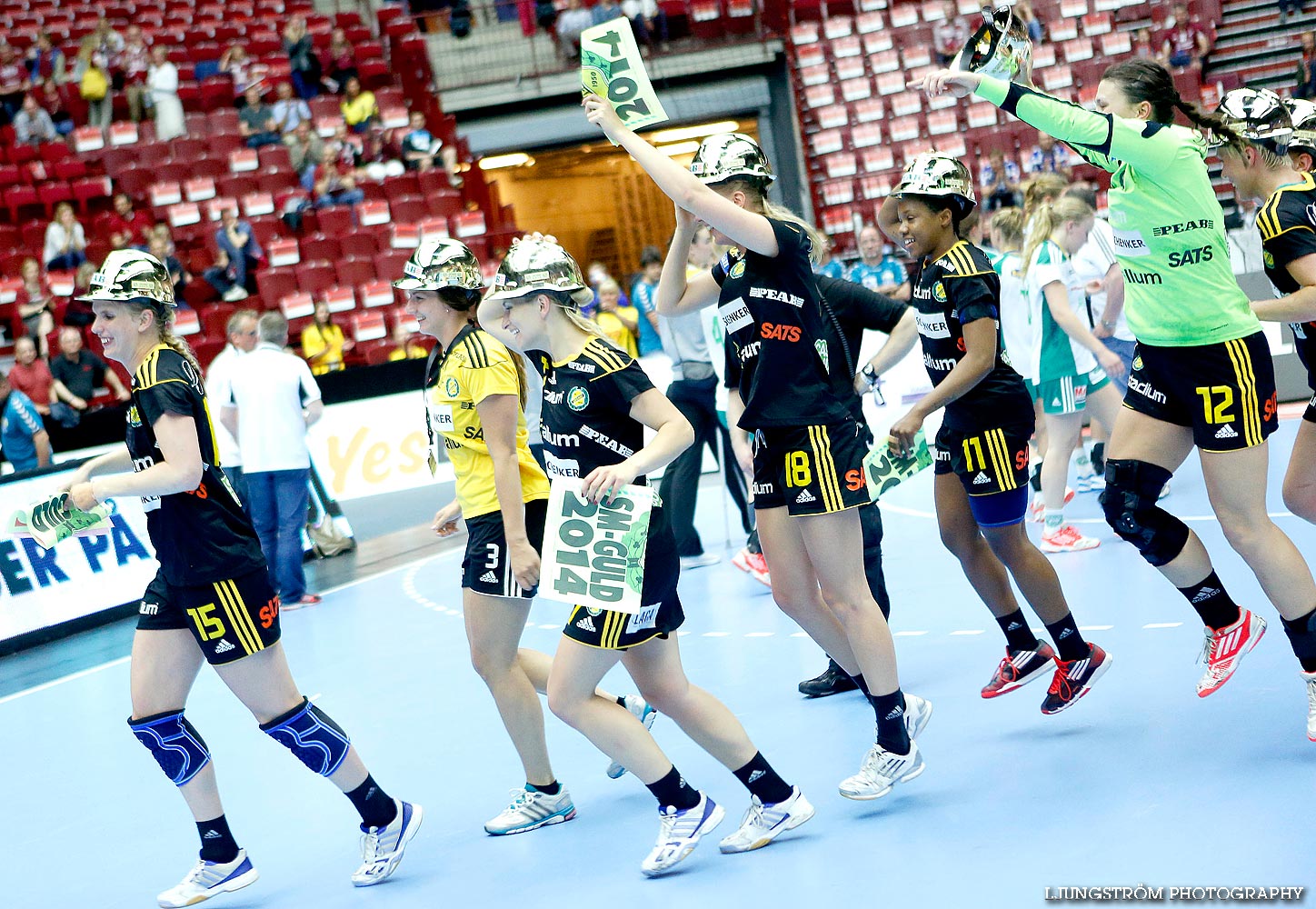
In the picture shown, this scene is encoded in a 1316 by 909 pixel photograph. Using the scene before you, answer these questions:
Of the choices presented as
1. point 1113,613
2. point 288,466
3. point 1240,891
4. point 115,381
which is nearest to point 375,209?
point 115,381

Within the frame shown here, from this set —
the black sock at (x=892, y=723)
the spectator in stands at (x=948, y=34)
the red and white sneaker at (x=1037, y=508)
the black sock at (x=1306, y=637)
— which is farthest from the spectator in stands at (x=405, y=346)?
the black sock at (x=1306, y=637)

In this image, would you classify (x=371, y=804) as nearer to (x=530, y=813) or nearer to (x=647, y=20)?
(x=530, y=813)

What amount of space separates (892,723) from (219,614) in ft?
6.66

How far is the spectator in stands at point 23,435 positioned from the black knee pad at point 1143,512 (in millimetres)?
9953

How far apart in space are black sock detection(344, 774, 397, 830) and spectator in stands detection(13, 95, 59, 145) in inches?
586

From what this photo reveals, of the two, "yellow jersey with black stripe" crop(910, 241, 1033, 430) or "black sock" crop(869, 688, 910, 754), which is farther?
"yellow jersey with black stripe" crop(910, 241, 1033, 430)

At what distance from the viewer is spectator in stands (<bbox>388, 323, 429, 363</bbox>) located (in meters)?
14.0

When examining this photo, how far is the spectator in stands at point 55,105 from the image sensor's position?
1666cm

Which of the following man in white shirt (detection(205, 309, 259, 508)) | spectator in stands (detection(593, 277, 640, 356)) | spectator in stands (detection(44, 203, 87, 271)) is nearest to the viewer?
man in white shirt (detection(205, 309, 259, 508))

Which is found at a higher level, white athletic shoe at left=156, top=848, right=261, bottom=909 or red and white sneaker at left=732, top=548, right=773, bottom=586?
white athletic shoe at left=156, top=848, right=261, bottom=909

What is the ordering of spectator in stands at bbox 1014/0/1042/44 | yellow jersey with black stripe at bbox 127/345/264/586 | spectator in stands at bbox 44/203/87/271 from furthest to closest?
spectator in stands at bbox 1014/0/1042/44, spectator in stands at bbox 44/203/87/271, yellow jersey with black stripe at bbox 127/345/264/586

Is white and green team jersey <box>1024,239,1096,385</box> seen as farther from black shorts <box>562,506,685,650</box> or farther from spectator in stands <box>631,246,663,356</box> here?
spectator in stands <box>631,246,663,356</box>

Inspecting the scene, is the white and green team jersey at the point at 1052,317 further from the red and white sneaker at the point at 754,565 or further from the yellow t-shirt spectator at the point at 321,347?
the yellow t-shirt spectator at the point at 321,347

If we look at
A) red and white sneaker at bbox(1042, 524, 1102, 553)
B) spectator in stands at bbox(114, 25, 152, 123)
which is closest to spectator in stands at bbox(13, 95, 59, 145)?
spectator in stands at bbox(114, 25, 152, 123)
